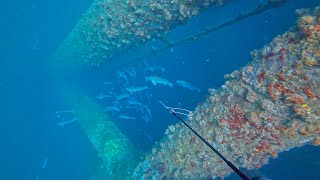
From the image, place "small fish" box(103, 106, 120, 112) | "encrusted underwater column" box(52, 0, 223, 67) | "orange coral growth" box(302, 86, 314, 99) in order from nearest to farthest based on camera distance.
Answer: "orange coral growth" box(302, 86, 314, 99) → "encrusted underwater column" box(52, 0, 223, 67) → "small fish" box(103, 106, 120, 112)

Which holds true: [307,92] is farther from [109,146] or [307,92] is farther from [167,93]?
[109,146]

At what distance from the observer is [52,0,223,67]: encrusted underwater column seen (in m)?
5.79

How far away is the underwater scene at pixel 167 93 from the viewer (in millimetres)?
3357

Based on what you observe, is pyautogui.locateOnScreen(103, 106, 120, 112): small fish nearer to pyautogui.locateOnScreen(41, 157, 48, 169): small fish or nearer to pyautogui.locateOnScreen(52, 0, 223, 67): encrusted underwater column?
pyautogui.locateOnScreen(52, 0, 223, 67): encrusted underwater column

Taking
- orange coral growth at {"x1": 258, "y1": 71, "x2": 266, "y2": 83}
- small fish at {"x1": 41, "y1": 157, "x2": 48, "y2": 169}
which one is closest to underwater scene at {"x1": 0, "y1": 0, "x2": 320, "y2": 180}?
orange coral growth at {"x1": 258, "y1": 71, "x2": 266, "y2": 83}

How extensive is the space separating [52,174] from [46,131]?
2706mm

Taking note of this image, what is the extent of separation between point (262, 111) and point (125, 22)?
4.23 meters

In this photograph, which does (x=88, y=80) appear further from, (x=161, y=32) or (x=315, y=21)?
(x=315, y=21)

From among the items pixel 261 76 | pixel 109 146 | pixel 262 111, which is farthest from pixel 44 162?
pixel 261 76

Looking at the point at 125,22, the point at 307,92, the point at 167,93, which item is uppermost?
the point at 307,92

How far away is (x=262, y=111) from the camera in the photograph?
3.45m

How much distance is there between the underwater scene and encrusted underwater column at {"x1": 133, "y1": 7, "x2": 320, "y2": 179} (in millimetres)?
14

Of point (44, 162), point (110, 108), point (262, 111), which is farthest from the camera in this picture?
point (44, 162)

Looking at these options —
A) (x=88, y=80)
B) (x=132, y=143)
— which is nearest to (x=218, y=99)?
(x=132, y=143)
